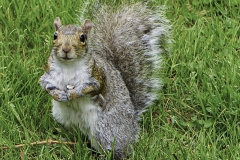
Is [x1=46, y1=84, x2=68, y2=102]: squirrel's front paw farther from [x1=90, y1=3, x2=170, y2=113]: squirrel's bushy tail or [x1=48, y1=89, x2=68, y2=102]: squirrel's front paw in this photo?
[x1=90, y1=3, x2=170, y2=113]: squirrel's bushy tail

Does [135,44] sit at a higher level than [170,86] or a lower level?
higher

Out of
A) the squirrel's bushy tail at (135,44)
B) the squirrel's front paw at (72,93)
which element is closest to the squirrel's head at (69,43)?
the squirrel's front paw at (72,93)

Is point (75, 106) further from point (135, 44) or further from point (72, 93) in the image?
point (135, 44)

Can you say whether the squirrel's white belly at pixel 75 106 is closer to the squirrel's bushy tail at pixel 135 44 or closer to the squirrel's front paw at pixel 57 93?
the squirrel's front paw at pixel 57 93

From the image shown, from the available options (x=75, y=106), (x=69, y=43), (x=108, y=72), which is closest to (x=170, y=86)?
(x=108, y=72)

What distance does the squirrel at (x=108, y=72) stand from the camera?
228 centimetres

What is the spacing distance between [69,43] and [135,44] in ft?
1.96

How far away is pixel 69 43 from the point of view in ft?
7.12

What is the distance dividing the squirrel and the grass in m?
0.08

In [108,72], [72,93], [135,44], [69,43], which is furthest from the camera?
[135,44]

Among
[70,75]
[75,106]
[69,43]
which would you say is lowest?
[75,106]

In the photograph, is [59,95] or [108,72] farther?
[108,72]

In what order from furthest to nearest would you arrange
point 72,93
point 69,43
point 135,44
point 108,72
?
point 135,44
point 108,72
point 72,93
point 69,43

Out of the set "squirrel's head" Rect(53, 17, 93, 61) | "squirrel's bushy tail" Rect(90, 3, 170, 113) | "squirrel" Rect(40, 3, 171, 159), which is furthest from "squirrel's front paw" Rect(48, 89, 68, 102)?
"squirrel's bushy tail" Rect(90, 3, 170, 113)
